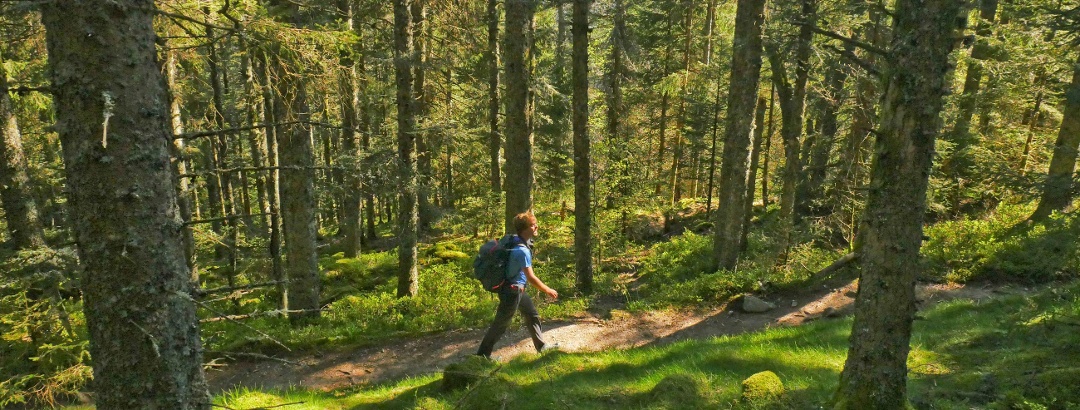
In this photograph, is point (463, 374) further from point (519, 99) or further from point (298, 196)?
point (519, 99)

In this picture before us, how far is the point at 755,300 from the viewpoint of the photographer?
38.3 ft

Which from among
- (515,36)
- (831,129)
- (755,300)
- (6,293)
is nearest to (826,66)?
(831,129)

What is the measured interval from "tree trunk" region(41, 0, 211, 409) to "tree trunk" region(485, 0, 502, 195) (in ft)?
40.1

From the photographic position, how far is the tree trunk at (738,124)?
12227mm

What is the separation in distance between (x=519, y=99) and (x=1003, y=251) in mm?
11336

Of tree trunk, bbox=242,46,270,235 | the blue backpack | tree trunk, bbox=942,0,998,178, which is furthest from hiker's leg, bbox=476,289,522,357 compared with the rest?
tree trunk, bbox=942,0,998,178

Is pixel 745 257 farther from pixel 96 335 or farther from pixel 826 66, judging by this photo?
pixel 96 335

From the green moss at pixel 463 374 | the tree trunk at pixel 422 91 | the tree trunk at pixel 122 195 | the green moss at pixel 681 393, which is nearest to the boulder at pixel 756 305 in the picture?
the green moss at pixel 681 393

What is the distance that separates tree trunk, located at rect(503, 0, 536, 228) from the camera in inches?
457

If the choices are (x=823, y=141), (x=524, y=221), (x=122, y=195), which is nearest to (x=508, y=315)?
(x=524, y=221)

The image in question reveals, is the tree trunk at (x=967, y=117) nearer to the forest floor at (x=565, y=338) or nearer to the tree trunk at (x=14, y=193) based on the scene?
the forest floor at (x=565, y=338)

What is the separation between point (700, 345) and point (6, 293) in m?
11.2

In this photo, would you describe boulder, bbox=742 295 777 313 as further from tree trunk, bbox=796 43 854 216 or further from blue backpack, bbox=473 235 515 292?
blue backpack, bbox=473 235 515 292

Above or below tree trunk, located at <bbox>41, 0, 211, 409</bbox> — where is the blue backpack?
below
